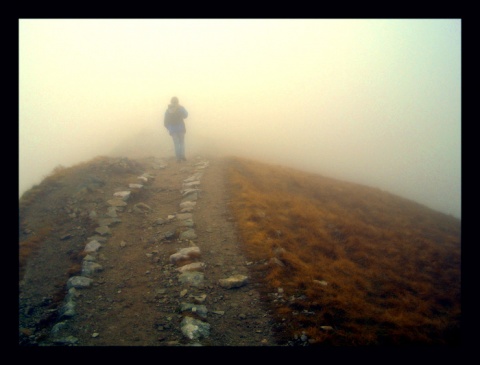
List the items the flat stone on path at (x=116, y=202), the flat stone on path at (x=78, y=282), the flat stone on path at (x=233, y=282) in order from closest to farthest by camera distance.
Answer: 1. the flat stone on path at (x=233, y=282)
2. the flat stone on path at (x=78, y=282)
3. the flat stone on path at (x=116, y=202)

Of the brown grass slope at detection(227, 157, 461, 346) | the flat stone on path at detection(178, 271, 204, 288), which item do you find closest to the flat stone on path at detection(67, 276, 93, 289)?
the flat stone on path at detection(178, 271, 204, 288)

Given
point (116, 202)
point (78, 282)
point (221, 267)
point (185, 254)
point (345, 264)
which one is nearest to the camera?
point (78, 282)

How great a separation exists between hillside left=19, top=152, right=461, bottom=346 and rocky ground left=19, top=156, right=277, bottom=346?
0.13 ft

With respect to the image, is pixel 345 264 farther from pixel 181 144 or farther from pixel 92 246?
pixel 181 144

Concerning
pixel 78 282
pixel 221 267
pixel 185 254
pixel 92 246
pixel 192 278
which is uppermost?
pixel 92 246

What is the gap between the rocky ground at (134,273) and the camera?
5.90 m

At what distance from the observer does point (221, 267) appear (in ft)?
27.1

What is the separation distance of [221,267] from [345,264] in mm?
4891

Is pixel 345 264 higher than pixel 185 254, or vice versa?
pixel 185 254

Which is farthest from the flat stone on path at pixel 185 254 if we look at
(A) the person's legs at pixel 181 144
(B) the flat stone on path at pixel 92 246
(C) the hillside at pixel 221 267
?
(A) the person's legs at pixel 181 144

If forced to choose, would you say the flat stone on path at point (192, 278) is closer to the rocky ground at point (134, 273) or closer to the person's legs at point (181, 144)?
the rocky ground at point (134, 273)

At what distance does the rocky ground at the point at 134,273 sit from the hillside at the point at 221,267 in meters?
0.04

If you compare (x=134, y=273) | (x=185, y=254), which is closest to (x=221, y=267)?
(x=185, y=254)
